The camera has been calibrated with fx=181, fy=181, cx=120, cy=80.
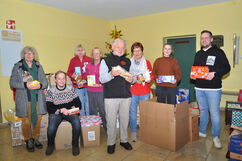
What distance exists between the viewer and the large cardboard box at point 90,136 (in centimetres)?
269

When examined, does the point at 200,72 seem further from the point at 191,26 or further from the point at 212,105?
the point at 191,26

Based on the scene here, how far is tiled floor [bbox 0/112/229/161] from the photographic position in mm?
2350

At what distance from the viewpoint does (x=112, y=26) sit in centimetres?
619

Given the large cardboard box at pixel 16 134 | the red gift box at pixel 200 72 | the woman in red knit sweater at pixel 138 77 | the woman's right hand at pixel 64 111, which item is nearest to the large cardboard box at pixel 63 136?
the woman's right hand at pixel 64 111

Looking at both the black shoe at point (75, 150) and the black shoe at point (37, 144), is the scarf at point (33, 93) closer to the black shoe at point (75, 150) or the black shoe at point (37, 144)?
the black shoe at point (37, 144)

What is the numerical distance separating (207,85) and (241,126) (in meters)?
0.67

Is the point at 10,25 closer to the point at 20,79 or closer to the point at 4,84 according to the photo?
the point at 4,84

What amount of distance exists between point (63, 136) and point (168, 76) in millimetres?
1810

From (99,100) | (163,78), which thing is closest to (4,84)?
(99,100)

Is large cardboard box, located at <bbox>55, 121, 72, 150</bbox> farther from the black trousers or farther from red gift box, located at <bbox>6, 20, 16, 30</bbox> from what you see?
red gift box, located at <bbox>6, 20, 16, 30</bbox>

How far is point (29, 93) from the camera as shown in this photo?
2.62 metres

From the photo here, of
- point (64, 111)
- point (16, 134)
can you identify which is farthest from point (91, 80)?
point (16, 134)

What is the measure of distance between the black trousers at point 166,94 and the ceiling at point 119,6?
2.36 metres

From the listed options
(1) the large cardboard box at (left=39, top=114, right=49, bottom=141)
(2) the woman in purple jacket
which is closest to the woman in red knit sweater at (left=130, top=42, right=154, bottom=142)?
(2) the woman in purple jacket
